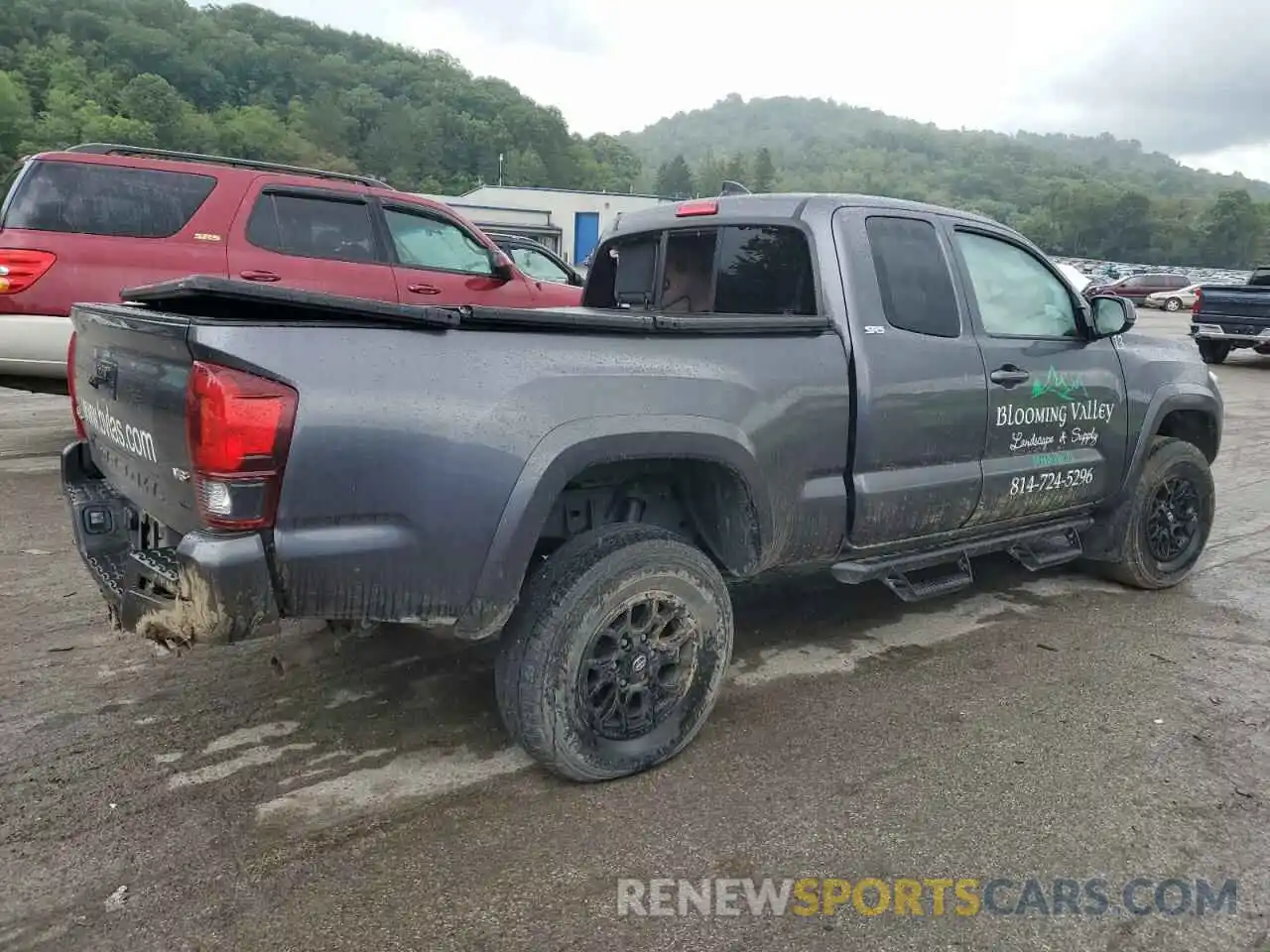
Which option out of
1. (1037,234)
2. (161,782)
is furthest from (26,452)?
(1037,234)

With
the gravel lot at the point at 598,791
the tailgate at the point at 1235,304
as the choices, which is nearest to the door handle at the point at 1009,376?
the gravel lot at the point at 598,791

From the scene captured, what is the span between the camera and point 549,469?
2.60m

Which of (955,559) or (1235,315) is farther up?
(1235,315)

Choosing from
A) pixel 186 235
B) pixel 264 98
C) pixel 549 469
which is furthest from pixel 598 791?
pixel 264 98

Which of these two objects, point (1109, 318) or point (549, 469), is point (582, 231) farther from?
point (549, 469)

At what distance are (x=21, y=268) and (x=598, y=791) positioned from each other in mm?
5376

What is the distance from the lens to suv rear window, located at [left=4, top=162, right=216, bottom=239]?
236 inches

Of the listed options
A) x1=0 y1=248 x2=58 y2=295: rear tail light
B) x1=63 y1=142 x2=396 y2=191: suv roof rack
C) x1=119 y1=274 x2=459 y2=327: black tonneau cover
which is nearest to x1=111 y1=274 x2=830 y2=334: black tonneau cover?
x1=119 y1=274 x2=459 y2=327: black tonneau cover

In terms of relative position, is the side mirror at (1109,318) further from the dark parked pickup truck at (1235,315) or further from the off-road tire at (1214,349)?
the off-road tire at (1214,349)

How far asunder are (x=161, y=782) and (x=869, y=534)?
8.30 feet

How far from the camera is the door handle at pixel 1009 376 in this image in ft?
12.7

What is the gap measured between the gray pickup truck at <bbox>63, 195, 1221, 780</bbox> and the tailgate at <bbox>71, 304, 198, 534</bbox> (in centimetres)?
1

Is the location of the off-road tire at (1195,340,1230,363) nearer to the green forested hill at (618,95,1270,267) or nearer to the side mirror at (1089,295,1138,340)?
the side mirror at (1089,295,1138,340)

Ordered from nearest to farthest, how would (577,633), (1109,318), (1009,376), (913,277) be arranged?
(577,633), (913,277), (1009,376), (1109,318)
